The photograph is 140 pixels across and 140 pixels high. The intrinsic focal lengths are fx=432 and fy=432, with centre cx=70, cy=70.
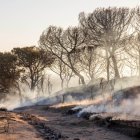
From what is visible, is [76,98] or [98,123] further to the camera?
[76,98]

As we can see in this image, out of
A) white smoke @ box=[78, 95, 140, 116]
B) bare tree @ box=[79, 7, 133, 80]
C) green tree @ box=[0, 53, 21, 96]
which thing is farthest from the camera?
green tree @ box=[0, 53, 21, 96]

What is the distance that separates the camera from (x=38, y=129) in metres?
30.9

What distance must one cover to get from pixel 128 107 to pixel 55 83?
122m

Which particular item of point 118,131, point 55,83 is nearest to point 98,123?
point 118,131

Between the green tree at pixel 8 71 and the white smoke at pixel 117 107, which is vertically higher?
the green tree at pixel 8 71

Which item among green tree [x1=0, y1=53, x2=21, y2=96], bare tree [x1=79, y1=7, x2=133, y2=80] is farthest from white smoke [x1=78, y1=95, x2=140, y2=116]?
green tree [x1=0, y1=53, x2=21, y2=96]

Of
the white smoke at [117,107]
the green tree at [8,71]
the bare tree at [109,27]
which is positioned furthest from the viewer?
the green tree at [8,71]

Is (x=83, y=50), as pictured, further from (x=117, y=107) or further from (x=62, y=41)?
(x=117, y=107)

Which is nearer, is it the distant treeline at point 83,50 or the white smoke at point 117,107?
the white smoke at point 117,107

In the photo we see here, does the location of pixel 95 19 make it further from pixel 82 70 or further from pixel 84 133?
pixel 84 133

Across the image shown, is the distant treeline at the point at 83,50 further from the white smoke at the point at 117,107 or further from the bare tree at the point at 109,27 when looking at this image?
the white smoke at the point at 117,107

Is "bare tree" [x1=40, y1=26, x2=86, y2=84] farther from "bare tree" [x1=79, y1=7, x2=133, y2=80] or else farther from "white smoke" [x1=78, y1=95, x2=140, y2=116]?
"white smoke" [x1=78, y1=95, x2=140, y2=116]

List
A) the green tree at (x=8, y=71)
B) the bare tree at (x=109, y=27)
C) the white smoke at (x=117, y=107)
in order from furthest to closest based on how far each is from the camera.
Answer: the green tree at (x=8, y=71)
the bare tree at (x=109, y=27)
the white smoke at (x=117, y=107)

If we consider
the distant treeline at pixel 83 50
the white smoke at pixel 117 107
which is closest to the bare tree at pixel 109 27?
the distant treeline at pixel 83 50
